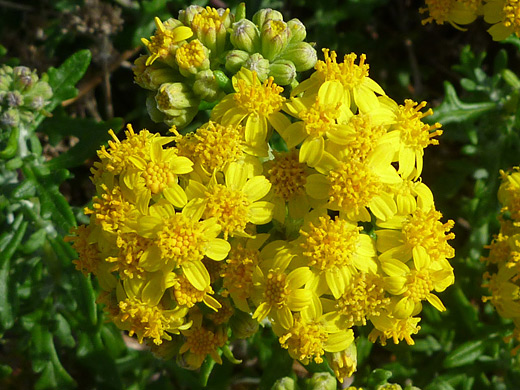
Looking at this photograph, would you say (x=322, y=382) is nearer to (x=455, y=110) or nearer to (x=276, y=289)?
(x=276, y=289)

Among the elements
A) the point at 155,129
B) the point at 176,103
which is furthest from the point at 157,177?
the point at 155,129

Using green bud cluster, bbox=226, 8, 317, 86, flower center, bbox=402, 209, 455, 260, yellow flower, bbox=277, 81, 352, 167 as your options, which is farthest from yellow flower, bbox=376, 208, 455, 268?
green bud cluster, bbox=226, 8, 317, 86

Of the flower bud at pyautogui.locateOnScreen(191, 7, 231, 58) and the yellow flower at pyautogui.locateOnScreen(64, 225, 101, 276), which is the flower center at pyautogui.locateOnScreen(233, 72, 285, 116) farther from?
the yellow flower at pyautogui.locateOnScreen(64, 225, 101, 276)

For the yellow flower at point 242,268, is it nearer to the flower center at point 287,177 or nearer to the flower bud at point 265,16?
the flower center at point 287,177

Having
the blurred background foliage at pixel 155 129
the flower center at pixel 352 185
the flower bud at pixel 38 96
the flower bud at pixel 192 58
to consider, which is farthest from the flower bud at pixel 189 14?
the flower center at pixel 352 185

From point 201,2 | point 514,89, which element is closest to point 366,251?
point 514,89
